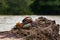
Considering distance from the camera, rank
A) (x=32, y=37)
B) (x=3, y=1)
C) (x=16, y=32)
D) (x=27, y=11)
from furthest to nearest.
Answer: (x=27, y=11) → (x=3, y=1) → (x=16, y=32) → (x=32, y=37)

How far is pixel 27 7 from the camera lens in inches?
294

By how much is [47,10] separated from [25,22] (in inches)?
226

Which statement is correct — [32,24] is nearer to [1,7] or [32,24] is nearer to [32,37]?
[32,37]

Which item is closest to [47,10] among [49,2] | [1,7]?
[49,2]

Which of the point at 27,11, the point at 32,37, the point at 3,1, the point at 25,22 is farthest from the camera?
the point at 27,11

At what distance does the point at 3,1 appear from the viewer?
6.89 metres

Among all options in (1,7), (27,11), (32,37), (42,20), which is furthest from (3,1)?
(32,37)

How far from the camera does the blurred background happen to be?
22.8 ft

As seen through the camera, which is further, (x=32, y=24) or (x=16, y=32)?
(x=32, y=24)

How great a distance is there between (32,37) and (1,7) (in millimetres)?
4866

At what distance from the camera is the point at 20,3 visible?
6.96m

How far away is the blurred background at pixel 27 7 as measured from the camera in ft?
22.8

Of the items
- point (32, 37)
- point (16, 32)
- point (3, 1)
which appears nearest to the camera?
point (32, 37)

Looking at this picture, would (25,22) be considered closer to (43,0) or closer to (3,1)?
(3,1)
